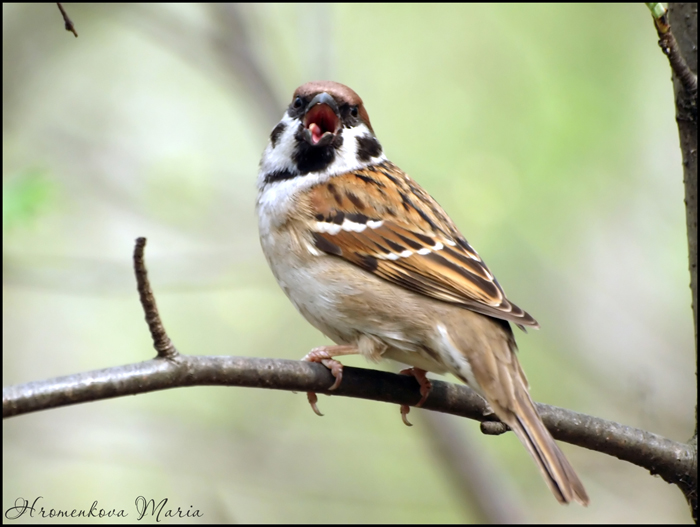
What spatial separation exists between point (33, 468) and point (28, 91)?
3.86 meters

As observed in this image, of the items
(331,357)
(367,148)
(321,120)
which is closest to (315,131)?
(321,120)

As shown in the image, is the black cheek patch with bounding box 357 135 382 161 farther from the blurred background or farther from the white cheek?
the blurred background

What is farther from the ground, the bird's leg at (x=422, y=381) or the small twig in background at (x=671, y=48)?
the small twig in background at (x=671, y=48)

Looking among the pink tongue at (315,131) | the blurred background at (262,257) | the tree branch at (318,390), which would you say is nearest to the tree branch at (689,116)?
the tree branch at (318,390)

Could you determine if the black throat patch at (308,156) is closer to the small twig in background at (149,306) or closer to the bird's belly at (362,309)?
the bird's belly at (362,309)

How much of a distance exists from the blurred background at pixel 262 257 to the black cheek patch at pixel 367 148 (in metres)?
2.07

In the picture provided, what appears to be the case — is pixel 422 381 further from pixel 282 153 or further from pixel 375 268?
pixel 282 153

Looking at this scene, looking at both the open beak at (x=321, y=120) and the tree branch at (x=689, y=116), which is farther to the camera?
the open beak at (x=321, y=120)

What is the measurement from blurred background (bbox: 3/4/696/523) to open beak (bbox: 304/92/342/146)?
224 cm

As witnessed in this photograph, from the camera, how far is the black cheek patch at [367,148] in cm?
457

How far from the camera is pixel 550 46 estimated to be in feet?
29.9

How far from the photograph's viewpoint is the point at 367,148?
15.2 feet

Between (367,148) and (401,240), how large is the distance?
86cm

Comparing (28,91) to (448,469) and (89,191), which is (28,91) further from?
(448,469)
